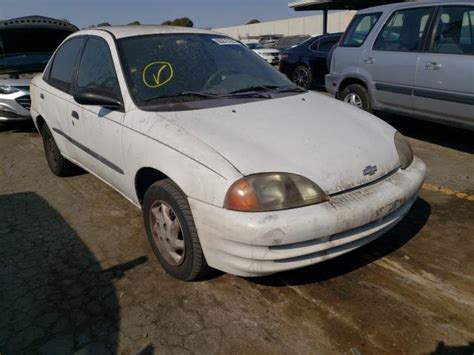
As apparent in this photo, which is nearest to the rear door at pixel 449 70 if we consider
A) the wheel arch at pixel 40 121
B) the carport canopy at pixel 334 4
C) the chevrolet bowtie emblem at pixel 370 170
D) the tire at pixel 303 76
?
the chevrolet bowtie emblem at pixel 370 170

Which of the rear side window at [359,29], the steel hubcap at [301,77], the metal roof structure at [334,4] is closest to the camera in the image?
the rear side window at [359,29]

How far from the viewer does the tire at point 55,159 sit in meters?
4.57

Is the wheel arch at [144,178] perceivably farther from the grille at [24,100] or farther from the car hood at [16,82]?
the car hood at [16,82]

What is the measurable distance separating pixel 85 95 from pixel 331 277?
2093 mm

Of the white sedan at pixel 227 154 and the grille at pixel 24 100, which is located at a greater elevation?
the white sedan at pixel 227 154

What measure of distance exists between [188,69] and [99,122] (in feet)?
2.61

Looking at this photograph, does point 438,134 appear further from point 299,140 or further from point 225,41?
point 299,140

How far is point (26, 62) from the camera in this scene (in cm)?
772

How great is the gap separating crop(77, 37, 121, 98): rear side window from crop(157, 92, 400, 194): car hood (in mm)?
687

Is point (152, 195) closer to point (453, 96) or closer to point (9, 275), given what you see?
point (9, 275)

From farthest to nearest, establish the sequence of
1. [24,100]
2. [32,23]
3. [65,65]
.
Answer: [32,23] < [24,100] < [65,65]

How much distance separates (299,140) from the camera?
248cm

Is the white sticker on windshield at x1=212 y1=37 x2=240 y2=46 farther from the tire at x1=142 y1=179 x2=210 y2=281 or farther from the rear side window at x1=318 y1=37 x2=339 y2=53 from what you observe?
the rear side window at x1=318 y1=37 x2=339 y2=53

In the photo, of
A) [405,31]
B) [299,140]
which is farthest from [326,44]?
[299,140]
